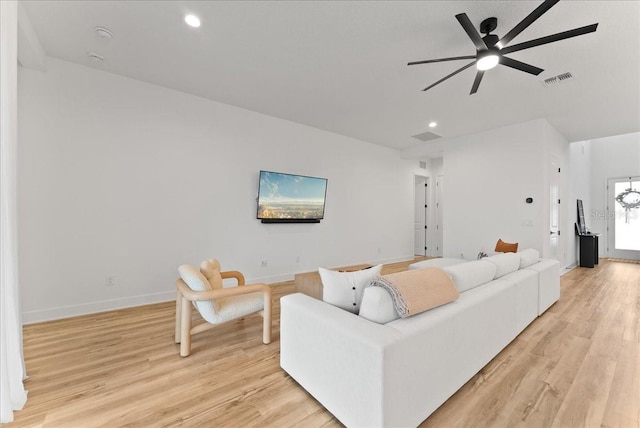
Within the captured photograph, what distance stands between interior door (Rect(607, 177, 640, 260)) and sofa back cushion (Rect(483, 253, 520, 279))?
23.5ft

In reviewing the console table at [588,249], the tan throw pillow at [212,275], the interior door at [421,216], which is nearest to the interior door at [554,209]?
the console table at [588,249]

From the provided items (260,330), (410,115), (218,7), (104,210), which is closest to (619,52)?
(410,115)

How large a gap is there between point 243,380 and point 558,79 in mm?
4730

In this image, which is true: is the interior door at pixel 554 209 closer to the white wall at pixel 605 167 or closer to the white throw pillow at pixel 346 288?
the white wall at pixel 605 167

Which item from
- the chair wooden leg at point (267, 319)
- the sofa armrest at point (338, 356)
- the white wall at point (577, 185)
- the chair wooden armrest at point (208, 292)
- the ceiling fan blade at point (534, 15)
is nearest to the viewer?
the sofa armrest at point (338, 356)

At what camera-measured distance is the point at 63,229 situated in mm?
3104

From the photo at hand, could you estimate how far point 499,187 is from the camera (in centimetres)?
514

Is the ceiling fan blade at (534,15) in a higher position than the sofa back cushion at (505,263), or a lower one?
higher

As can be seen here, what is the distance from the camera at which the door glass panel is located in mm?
7109

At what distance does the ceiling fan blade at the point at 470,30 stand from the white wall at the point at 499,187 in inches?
133

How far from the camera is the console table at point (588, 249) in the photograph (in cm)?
614

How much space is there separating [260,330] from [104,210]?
2430 millimetres

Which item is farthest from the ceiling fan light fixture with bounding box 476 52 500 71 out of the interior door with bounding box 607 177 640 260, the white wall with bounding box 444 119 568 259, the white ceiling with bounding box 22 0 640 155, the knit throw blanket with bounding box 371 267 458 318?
the interior door with bounding box 607 177 640 260

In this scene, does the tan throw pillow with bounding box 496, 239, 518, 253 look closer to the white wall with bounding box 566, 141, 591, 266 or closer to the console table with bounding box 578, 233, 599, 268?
the white wall with bounding box 566, 141, 591, 266
